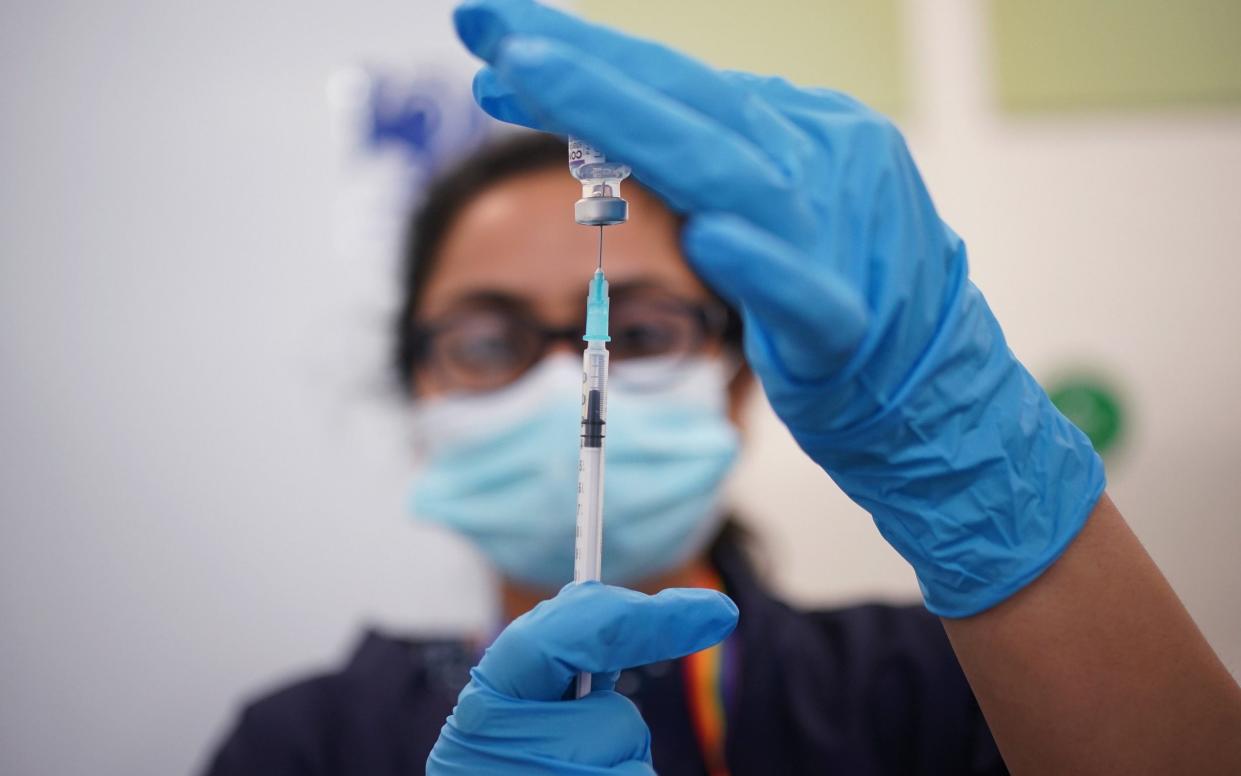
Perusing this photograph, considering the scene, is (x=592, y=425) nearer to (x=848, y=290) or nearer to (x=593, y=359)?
(x=593, y=359)

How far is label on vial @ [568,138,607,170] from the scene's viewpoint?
1.62ft

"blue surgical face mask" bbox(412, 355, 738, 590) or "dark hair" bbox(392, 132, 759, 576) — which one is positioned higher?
"dark hair" bbox(392, 132, 759, 576)

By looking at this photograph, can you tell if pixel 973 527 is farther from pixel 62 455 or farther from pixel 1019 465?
pixel 62 455

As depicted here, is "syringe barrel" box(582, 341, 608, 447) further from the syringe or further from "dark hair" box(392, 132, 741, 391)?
"dark hair" box(392, 132, 741, 391)

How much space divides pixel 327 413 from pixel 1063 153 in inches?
58.6

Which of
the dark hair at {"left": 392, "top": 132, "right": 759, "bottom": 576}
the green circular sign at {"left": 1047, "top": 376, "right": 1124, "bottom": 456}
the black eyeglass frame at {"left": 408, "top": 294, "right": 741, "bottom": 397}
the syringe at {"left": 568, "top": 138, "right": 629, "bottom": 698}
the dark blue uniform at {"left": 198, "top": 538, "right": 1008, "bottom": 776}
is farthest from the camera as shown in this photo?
the green circular sign at {"left": 1047, "top": 376, "right": 1124, "bottom": 456}

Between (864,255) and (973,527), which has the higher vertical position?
(864,255)

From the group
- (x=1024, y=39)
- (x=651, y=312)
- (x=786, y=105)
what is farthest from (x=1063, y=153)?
(x=786, y=105)

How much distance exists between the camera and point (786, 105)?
1.69ft

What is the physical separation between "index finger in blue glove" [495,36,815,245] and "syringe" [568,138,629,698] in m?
0.06

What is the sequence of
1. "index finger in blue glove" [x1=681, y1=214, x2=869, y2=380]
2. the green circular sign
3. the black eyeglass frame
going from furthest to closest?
the green circular sign < the black eyeglass frame < "index finger in blue glove" [x1=681, y1=214, x2=869, y2=380]

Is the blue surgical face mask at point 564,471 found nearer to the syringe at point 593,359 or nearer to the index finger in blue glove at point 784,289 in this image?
the syringe at point 593,359

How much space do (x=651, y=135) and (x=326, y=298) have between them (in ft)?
3.57

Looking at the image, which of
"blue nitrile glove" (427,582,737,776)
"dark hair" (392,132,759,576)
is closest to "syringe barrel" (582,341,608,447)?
"blue nitrile glove" (427,582,737,776)
